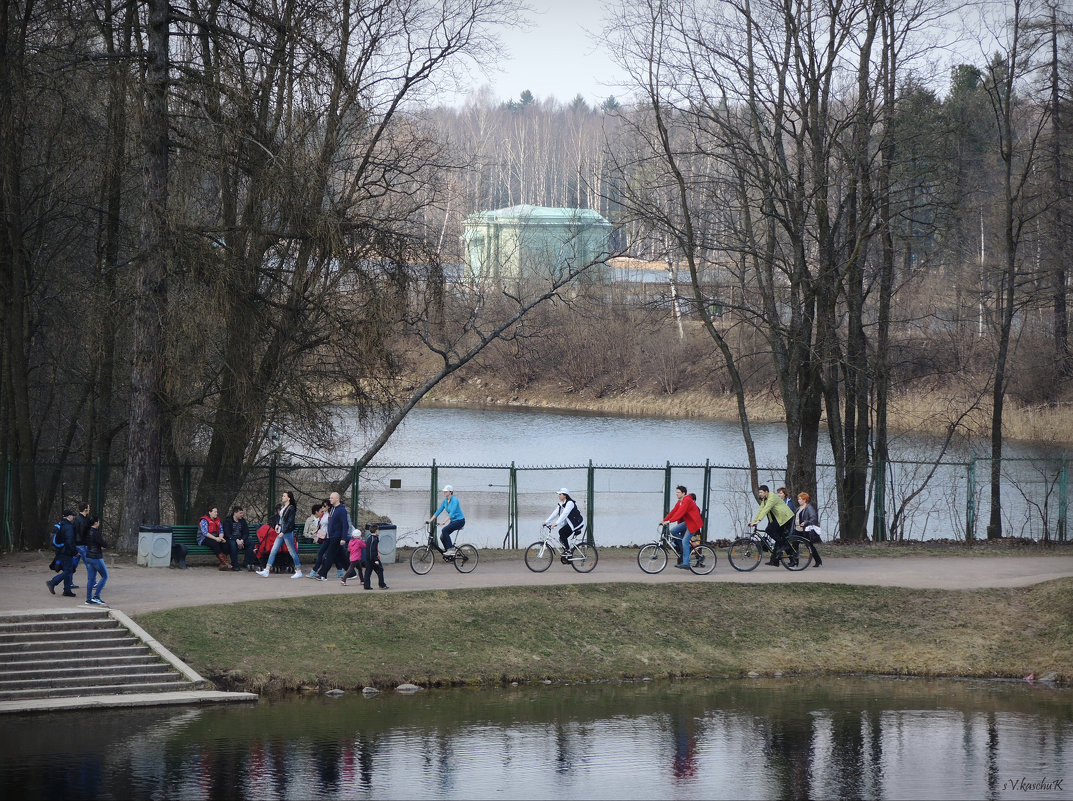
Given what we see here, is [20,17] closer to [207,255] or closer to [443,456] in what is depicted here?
[207,255]

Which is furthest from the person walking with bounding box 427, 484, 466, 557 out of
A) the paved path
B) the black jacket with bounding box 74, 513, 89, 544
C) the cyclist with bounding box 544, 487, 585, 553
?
the black jacket with bounding box 74, 513, 89, 544

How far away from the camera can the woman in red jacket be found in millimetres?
22181

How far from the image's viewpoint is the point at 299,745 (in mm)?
13664

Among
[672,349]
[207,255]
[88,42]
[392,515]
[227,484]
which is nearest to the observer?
[207,255]

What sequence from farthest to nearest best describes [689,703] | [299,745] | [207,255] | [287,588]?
[207,255] < [287,588] < [689,703] < [299,745]

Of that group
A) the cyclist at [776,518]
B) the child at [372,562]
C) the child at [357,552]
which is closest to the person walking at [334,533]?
the child at [357,552]

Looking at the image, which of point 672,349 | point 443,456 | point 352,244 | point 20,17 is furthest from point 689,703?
point 672,349

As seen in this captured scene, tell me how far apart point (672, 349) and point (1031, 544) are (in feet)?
136

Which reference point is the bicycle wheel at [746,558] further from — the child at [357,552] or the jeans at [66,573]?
the jeans at [66,573]

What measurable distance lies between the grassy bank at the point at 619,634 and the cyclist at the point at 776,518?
179cm

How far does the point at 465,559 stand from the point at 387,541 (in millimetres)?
1838

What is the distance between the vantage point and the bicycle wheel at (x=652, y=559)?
22641mm

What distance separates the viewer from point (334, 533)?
21.2m

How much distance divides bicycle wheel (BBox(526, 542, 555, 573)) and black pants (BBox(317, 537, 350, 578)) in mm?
3516
